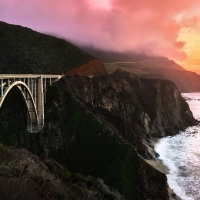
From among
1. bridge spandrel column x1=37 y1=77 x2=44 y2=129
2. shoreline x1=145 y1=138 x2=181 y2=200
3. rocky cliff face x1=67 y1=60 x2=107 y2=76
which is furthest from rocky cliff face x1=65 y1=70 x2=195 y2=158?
bridge spandrel column x1=37 y1=77 x2=44 y2=129

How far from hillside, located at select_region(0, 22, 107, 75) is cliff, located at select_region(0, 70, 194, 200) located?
55.6 ft

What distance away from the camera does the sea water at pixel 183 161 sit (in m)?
36.6

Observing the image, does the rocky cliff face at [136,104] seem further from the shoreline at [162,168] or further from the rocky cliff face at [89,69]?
the rocky cliff face at [89,69]

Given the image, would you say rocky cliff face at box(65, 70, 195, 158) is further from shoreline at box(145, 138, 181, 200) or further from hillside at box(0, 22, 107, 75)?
hillside at box(0, 22, 107, 75)

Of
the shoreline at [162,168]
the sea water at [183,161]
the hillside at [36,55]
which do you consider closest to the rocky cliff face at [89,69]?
the hillside at [36,55]

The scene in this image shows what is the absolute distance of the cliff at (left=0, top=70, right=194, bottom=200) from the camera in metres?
35.4

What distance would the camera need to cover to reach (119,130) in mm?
52250

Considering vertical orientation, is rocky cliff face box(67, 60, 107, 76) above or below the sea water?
above

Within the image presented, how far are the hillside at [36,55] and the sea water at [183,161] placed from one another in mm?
37766

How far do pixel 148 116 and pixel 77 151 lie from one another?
37.6m

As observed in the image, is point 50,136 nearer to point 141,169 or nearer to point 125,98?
point 141,169

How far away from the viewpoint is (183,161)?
48.9m

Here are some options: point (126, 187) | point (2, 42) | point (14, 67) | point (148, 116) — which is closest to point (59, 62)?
point (14, 67)

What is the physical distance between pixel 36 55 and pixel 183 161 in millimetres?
57780
